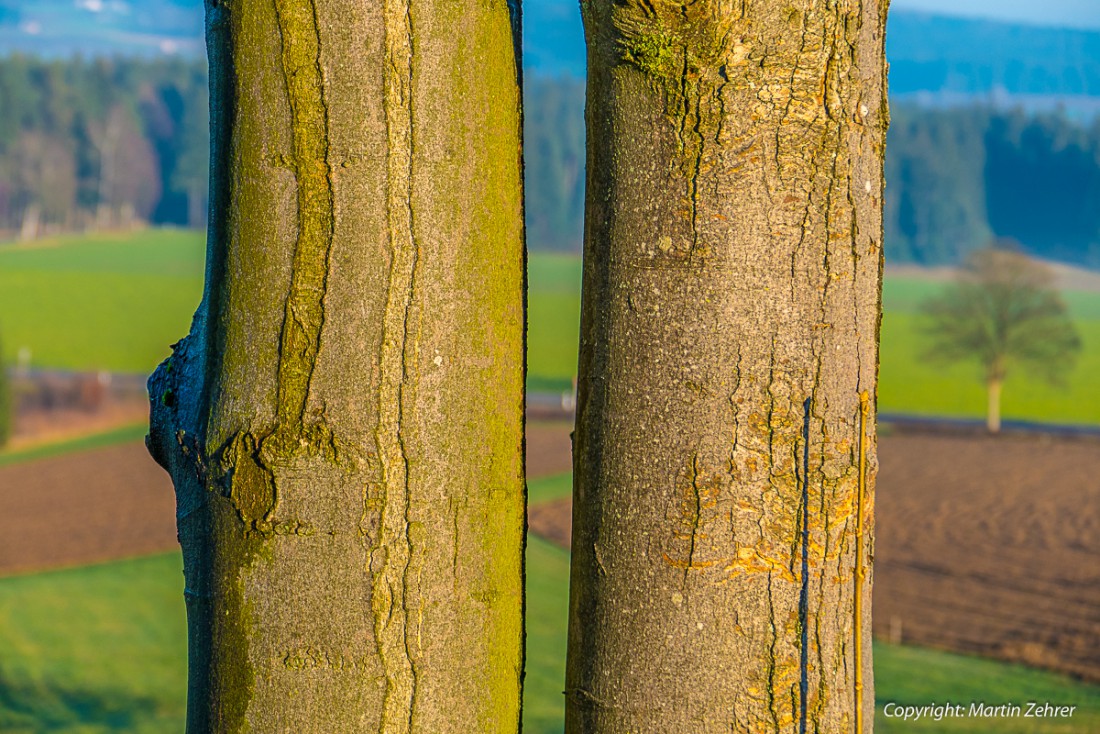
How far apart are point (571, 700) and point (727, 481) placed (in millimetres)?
416

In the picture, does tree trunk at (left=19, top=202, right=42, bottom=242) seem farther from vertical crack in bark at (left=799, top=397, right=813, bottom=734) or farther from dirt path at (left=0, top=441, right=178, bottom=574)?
vertical crack in bark at (left=799, top=397, right=813, bottom=734)

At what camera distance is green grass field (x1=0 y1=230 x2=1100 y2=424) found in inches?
2016

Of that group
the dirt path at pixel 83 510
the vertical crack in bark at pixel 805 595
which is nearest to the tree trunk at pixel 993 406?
the dirt path at pixel 83 510

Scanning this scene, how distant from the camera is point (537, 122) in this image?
102875 mm

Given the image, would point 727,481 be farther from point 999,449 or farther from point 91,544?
point 999,449

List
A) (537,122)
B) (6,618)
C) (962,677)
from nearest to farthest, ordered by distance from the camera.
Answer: (962,677) < (6,618) < (537,122)

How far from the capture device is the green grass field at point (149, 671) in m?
12.2

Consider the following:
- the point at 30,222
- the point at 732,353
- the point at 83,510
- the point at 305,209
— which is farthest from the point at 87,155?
the point at 732,353

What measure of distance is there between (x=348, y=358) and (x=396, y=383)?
71 mm

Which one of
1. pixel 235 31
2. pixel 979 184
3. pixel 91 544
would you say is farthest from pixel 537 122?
pixel 235 31

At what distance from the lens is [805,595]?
57.6 inches

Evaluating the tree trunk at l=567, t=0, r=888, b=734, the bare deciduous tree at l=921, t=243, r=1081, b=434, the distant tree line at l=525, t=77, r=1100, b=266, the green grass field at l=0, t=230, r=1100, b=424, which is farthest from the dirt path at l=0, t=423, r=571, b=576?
the distant tree line at l=525, t=77, r=1100, b=266

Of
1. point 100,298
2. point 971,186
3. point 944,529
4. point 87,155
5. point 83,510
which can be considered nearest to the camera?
point 944,529

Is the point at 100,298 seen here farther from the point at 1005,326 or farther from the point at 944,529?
the point at 944,529
